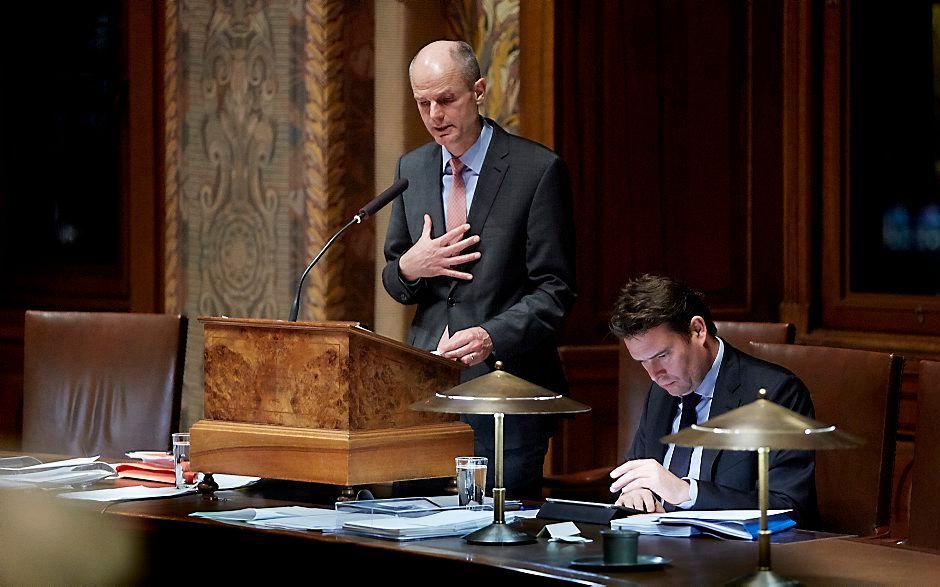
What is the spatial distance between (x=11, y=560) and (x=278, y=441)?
0.82 meters

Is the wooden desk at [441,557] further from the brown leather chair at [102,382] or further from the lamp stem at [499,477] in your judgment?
the brown leather chair at [102,382]

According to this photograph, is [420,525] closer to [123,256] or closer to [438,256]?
[438,256]

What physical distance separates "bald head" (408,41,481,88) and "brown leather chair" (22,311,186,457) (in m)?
1.16

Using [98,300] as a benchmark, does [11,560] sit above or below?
below

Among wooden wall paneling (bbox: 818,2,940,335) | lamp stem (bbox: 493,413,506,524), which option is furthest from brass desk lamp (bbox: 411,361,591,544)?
wooden wall paneling (bbox: 818,2,940,335)

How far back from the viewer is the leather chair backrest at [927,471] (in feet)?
10.5

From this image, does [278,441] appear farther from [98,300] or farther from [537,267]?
[98,300]

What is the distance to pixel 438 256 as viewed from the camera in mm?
3543

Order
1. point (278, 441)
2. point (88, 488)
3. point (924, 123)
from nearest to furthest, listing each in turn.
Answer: point (278, 441) → point (88, 488) → point (924, 123)

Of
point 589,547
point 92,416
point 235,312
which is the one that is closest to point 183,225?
point 235,312

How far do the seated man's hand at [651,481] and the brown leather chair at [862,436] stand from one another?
626mm

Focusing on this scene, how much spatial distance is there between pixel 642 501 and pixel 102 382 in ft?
6.35

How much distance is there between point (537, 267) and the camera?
11.8 feet

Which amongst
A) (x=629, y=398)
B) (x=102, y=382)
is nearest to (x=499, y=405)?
(x=629, y=398)
